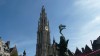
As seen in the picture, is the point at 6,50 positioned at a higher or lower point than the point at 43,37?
lower

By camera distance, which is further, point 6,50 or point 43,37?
point 43,37

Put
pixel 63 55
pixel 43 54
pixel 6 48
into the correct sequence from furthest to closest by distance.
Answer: pixel 43 54, pixel 6 48, pixel 63 55

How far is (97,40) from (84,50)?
879 centimetres

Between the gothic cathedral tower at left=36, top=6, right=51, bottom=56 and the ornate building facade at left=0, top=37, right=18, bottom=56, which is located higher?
the gothic cathedral tower at left=36, top=6, right=51, bottom=56

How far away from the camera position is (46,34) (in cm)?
13238

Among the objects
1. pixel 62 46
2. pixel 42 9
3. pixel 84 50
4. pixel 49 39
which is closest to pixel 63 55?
pixel 62 46

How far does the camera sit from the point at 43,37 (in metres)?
130

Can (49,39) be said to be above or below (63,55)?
above

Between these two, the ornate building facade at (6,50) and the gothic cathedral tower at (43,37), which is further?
the gothic cathedral tower at (43,37)

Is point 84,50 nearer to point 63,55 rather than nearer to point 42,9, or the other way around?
point 63,55

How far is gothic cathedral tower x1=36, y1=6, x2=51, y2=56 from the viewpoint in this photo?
125 metres

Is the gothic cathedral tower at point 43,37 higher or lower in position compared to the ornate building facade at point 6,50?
higher

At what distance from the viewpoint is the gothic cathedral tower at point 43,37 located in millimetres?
124625

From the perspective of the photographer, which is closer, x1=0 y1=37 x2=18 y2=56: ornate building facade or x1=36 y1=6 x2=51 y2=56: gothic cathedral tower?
x1=0 y1=37 x2=18 y2=56: ornate building facade
